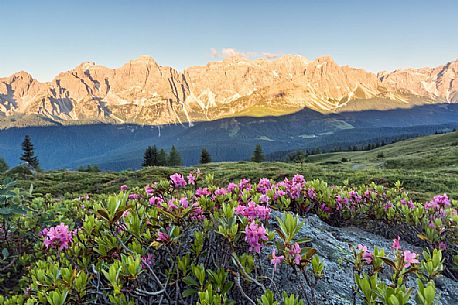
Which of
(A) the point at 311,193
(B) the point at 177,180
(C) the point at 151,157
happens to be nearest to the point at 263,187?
(A) the point at 311,193

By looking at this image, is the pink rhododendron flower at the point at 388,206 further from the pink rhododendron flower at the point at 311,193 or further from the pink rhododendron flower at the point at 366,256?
the pink rhododendron flower at the point at 366,256

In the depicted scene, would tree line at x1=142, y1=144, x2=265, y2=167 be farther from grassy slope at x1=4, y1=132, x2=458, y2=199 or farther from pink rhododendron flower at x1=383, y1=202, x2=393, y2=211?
pink rhododendron flower at x1=383, y1=202, x2=393, y2=211

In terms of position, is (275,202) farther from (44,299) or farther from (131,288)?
(44,299)

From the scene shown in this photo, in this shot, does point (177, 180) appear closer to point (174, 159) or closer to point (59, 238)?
point (59, 238)

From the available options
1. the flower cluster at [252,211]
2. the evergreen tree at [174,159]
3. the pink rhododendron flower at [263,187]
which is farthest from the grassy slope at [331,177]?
the evergreen tree at [174,159]

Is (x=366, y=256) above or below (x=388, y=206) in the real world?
above

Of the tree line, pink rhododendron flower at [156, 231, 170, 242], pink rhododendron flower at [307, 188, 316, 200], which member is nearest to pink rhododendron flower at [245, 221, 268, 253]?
pink rhododendron flower at [156, 231, 170, 242]

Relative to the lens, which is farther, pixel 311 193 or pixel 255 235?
pixel 311 193

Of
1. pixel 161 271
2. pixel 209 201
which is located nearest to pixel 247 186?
pixel 209 201

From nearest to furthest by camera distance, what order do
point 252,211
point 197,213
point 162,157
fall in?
point 252,211 < point 197,213 < point 162,157

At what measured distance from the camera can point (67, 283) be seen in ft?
8.76

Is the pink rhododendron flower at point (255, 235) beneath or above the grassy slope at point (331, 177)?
above

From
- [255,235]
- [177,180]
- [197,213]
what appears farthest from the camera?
[177,180]

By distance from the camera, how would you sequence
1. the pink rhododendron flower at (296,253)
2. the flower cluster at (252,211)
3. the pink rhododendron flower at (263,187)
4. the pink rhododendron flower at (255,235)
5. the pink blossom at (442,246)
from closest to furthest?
the pink rhododendron flower at (296,253)
the pink rhododendron flower at (255,235)
the flower cluster at (252,211)
the pink blossom at (442,246)
the pink rhododendron flower at (263,187)
